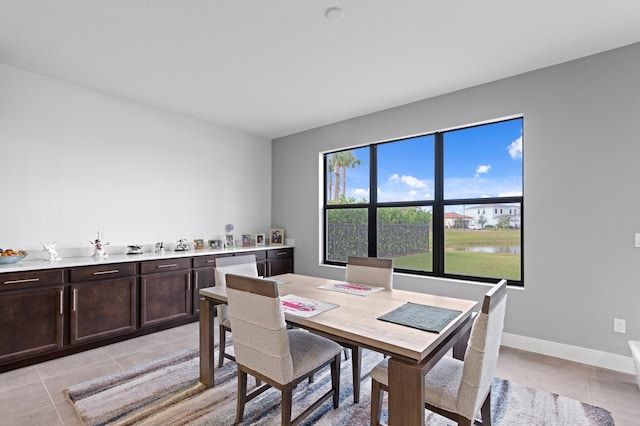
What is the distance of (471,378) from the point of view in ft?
4.45

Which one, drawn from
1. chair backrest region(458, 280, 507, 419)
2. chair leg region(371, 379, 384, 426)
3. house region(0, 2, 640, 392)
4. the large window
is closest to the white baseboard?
house region(0, 2, 640, 392)

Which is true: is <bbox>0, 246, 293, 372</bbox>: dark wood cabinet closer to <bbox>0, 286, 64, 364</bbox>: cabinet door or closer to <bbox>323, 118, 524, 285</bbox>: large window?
<bbox>0, 286, 64, 364</bbox>: cabinet door

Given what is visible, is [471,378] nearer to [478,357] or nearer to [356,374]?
[478,357]

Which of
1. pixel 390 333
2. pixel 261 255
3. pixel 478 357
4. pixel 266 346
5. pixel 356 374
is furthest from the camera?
pixel 261 255

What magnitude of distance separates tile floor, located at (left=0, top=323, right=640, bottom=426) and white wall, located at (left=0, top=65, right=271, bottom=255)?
119 cm

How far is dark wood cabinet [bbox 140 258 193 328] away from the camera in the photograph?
11.0ft

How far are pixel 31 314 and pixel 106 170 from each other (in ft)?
5.28

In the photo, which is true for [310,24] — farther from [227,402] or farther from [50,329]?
[50,329]

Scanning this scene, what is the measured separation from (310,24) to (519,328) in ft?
10.7

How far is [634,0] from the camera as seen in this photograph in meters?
2.03

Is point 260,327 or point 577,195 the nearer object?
point 260,327

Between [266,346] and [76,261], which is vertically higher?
[76,261]

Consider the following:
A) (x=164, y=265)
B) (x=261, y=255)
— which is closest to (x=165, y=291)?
(x=164, y=265)

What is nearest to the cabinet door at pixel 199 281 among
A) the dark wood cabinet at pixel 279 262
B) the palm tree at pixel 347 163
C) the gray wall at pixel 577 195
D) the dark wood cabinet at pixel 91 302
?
the dark wood cabinet at pixel 91 302
